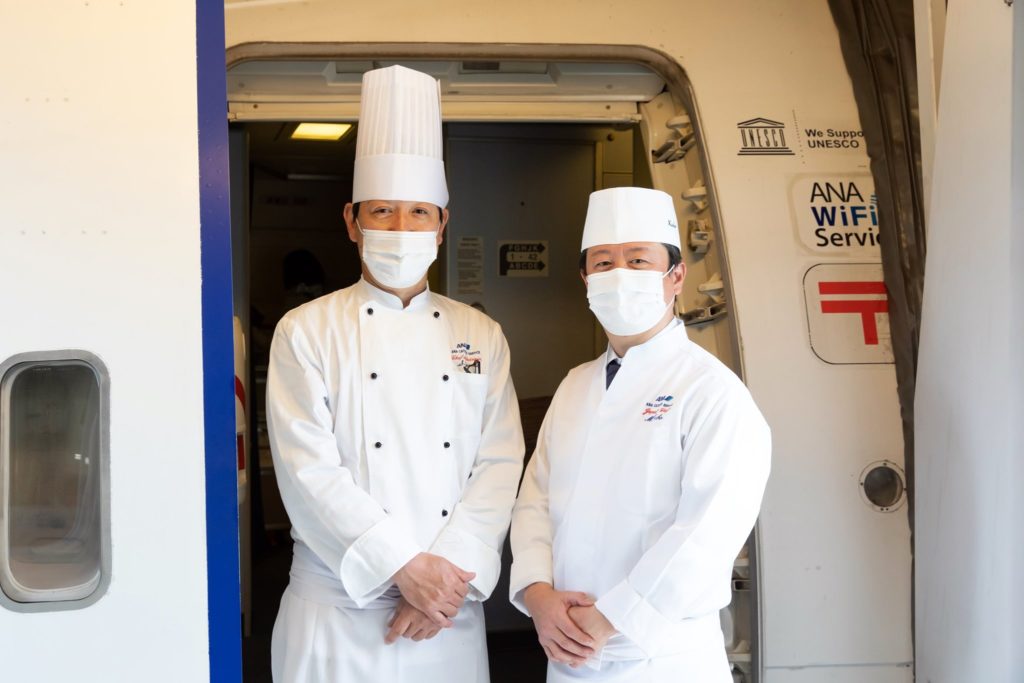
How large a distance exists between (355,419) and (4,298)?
3.01ft

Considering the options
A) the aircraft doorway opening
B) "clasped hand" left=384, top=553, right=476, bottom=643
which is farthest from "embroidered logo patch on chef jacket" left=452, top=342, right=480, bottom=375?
the aircraft doorway opening

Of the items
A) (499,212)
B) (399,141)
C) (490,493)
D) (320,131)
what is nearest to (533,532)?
(490,493)

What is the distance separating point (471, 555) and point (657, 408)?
23.1 inches

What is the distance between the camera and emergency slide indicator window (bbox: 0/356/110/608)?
1737 mm

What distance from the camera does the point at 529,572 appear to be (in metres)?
2.27

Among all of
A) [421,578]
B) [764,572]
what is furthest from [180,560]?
[764,572]

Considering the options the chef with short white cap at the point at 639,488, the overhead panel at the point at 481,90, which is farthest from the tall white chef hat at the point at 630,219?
the overhead panel at the point at 481,90

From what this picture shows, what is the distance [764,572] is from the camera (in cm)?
281

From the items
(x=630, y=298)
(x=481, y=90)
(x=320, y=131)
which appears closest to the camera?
(x=630, y=298)

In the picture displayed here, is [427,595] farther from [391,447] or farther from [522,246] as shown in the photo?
[522,246]

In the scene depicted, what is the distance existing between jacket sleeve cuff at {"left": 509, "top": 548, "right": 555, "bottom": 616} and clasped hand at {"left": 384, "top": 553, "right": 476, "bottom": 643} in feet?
0.46

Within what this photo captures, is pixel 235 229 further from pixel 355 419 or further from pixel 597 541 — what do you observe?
pixel 597 541

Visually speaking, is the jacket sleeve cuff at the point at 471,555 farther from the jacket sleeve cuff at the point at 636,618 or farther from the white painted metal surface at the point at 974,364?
the white painted metal surface at the point at 974,364

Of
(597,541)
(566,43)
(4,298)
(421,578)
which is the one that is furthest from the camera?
(566,43)
